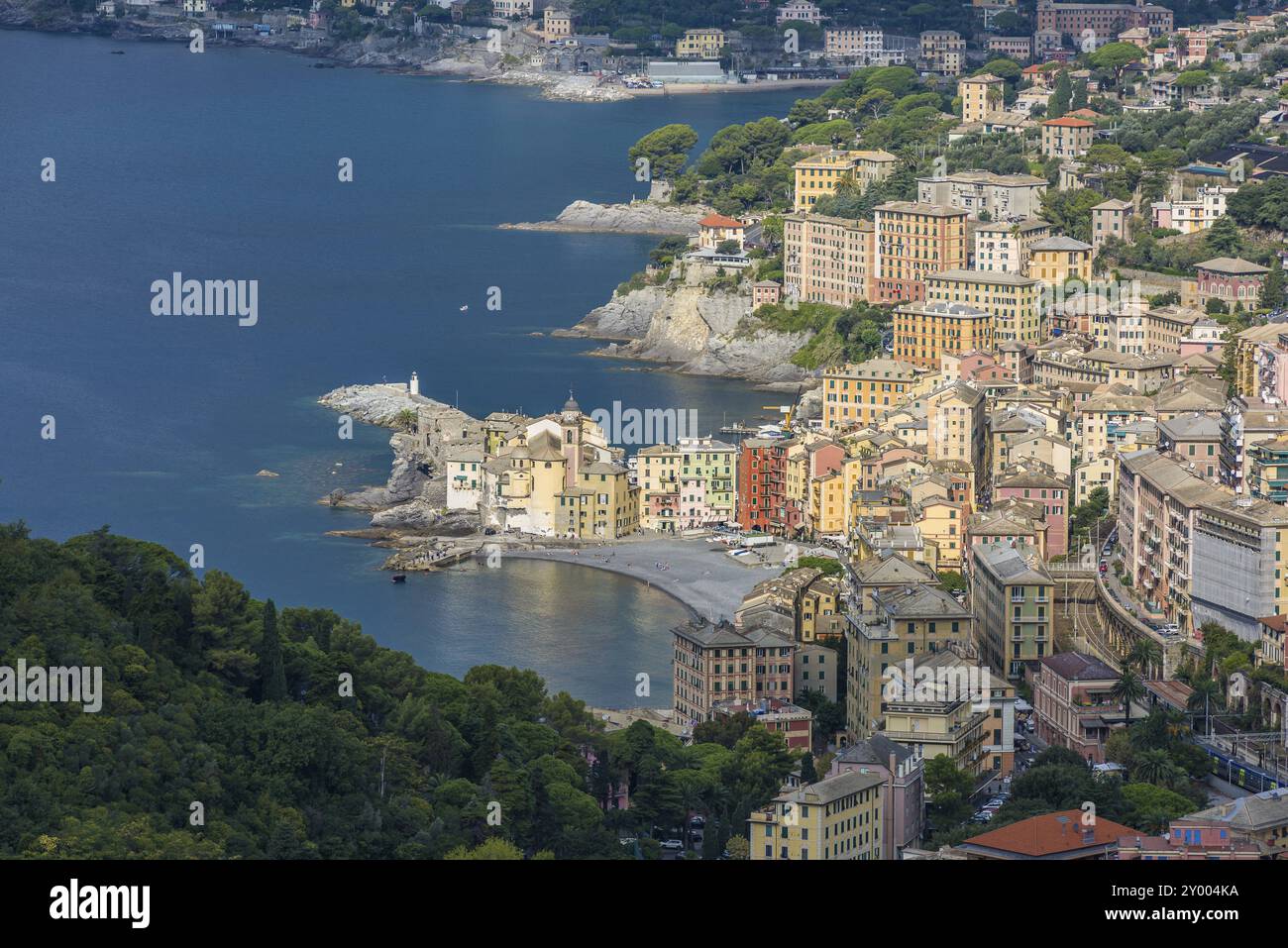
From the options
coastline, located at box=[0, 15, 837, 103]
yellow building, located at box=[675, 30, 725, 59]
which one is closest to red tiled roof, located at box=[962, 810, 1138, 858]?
coastline, located at box=[0, 15, 837, 103]

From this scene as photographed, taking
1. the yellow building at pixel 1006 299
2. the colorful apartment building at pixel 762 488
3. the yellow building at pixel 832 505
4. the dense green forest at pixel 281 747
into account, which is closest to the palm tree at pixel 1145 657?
the dense green forest at pixel 281 747

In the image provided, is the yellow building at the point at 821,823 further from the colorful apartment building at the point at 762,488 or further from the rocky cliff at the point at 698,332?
the rocky cliff at the point at 698,332

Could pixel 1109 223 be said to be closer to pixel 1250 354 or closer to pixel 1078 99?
pixel 1078 99

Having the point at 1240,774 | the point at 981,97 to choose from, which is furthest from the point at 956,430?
the point at 981,97

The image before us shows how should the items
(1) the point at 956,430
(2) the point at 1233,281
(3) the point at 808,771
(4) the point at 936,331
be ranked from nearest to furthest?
(3) the point at 808,771
(1) the point at 956,430
(2) the point at 1233,281
(4) the point at 936,331
